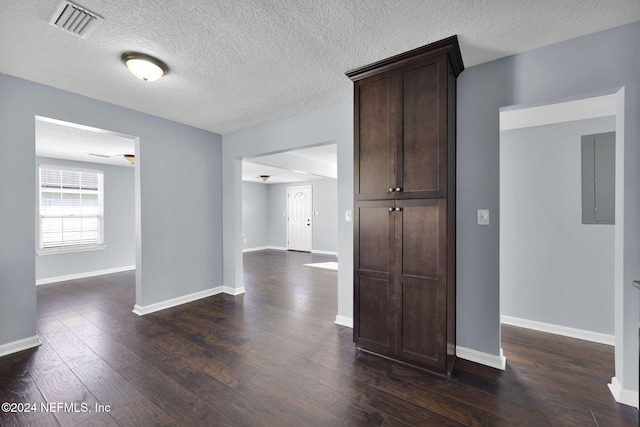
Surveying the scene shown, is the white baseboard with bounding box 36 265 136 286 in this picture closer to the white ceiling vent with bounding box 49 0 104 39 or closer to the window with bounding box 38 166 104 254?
the window with bounding box 38 166 104 254

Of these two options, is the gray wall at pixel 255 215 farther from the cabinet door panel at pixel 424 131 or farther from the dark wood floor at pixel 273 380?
the cabinet door panel at pixel 424 131

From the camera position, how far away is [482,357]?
7.45 feet

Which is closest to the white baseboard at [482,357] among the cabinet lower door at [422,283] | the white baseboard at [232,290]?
the cabinet lower door at [422,283]

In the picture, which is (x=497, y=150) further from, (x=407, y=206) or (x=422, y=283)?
(x=422, y=283)

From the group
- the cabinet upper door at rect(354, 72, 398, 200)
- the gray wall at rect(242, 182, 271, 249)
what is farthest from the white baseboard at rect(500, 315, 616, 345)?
the gray wall at rect(242, 182, 271, 249)

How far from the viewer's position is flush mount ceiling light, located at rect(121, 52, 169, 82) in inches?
84.8

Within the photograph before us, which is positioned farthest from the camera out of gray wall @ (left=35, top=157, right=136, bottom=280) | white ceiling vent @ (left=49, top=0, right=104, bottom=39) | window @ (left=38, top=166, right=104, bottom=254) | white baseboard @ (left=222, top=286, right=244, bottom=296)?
gray wall @ (left=35, top=157, right=136, bottom=280)

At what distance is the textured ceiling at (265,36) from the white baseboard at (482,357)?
2.41m

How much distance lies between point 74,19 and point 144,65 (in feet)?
1.53

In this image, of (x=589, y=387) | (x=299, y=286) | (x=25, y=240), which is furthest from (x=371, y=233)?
(x=25, y=240)

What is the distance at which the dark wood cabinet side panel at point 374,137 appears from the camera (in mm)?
2287

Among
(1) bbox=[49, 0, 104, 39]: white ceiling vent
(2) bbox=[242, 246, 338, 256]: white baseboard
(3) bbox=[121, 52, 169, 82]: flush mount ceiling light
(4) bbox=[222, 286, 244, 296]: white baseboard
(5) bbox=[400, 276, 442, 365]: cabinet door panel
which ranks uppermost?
(1) bbox=[49, 0, 104, 39]: white ceiling vent

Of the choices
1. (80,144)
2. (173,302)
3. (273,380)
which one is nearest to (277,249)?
(173,302)

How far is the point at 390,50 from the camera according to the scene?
2.16 meters
